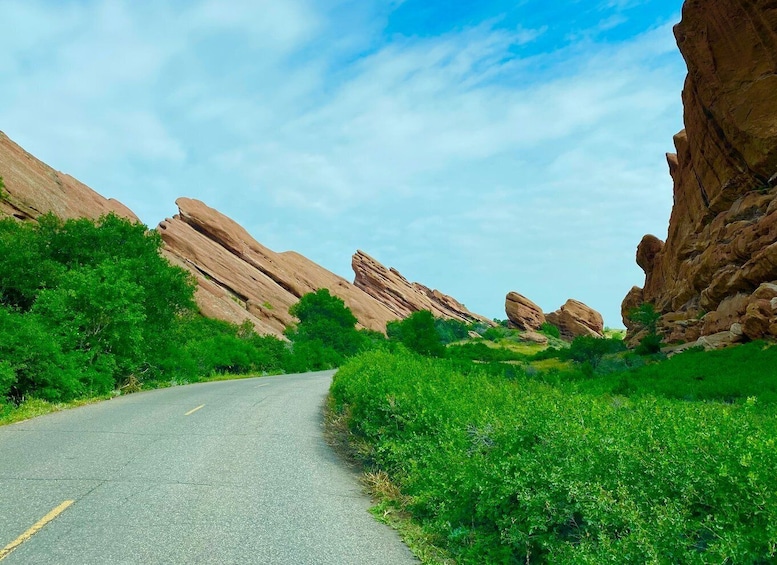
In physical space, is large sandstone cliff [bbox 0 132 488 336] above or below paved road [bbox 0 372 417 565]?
→ above

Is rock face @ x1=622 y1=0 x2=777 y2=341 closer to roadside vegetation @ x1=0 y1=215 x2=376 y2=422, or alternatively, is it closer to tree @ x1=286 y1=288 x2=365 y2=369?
roadside vegetation @ x1=0 y1=215 x2=376 y2=422

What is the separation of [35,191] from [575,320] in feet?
366

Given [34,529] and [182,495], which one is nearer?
[34,529]

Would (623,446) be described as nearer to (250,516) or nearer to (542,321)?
(250,516)

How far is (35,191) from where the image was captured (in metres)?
40.5

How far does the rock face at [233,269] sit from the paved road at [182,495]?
42.7 m

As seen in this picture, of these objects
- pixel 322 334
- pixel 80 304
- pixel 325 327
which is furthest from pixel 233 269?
pixel 80 304

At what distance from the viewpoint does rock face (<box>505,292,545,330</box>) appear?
12888 cm

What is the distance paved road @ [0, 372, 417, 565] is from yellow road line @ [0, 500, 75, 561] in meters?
0.07

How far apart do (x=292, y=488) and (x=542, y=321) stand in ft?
427

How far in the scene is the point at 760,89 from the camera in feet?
121

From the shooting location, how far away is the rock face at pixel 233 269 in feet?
196

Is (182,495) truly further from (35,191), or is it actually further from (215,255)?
(215,255)

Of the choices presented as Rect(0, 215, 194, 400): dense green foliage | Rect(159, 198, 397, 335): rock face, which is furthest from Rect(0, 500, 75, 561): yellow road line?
Rect(159, 198, 397, 335): rock face
